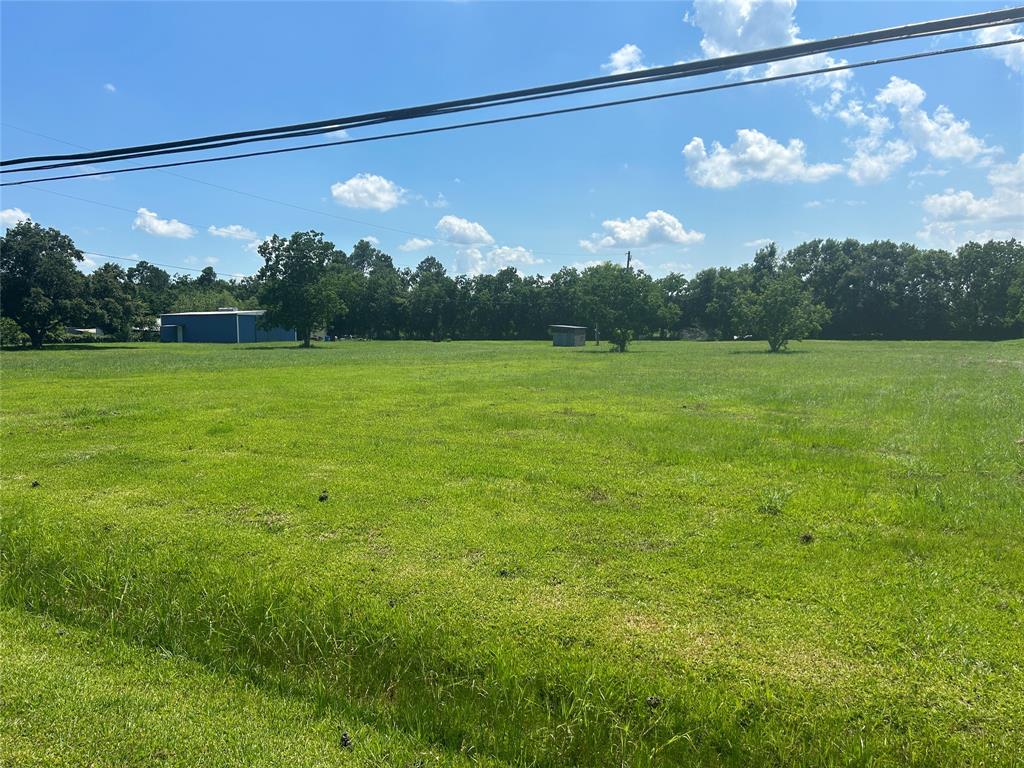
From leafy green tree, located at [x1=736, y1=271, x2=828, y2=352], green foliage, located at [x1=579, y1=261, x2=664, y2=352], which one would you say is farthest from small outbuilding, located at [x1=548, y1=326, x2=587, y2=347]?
leafy green tree, located at [x1=736, y1=271, x2=828, y2=352]

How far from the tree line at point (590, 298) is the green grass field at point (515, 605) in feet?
120

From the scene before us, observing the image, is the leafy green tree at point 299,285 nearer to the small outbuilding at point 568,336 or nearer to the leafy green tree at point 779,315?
the small outbuilding at point 568,336

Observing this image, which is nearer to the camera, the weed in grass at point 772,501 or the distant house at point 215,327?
the weed in grass at point 772,501

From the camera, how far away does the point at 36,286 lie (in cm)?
4588

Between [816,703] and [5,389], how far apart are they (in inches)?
736

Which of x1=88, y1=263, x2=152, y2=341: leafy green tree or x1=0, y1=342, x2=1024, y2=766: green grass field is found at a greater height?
x1=88, y1=263, x2=152, y2=341: leafy green tree

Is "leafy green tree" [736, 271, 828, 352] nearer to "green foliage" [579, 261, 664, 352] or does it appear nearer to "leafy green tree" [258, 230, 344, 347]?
"green foliage" [579, 261, 664, 352]

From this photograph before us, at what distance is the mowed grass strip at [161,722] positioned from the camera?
8.61 feet

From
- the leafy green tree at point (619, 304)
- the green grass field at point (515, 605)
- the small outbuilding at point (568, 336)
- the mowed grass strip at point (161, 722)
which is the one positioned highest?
the leafy green tree at point (619, 304)

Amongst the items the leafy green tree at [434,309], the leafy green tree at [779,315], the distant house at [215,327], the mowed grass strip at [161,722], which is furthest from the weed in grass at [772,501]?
the leafy green tree at [434,309]

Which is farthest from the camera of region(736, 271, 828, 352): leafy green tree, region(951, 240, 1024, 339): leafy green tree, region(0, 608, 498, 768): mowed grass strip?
Result: region(951, 240, 1024, 339): leafy green tree

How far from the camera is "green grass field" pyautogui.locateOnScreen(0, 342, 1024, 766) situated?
2.71 meters

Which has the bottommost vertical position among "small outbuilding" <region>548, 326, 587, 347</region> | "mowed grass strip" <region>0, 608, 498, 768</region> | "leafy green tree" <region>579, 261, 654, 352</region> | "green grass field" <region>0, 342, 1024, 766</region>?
"mowed grass strip" <region>0, 608, 498, 768</region>

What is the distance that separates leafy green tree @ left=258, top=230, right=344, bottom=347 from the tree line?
0.34 ft
